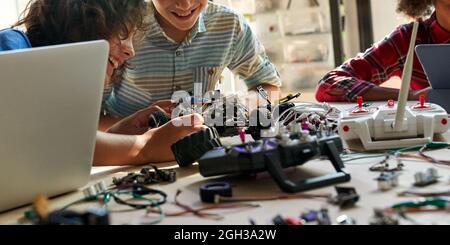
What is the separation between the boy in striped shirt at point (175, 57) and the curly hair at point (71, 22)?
38 centimetres

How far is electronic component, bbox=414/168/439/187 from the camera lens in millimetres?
686

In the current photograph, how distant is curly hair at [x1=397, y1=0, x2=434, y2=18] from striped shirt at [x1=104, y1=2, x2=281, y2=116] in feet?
1.83

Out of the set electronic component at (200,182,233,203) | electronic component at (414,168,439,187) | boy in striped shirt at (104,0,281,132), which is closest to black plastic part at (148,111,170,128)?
boy in striped shirt at (104,0,281,132)

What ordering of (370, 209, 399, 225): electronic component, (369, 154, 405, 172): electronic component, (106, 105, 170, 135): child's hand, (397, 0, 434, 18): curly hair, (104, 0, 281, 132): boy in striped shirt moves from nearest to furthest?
1. (370, 209, 399, 225): electronic component
2. (369, 154, 405, 172): electronic component
3. (106, 105, 170, 135): child's hand
4. (104, 0, 281, 132): boy in striped shirt
5. (397, 0, 434, 18): curly hair

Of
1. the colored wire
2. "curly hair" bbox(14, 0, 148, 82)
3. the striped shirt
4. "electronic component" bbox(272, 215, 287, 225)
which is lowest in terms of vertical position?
the colored wire

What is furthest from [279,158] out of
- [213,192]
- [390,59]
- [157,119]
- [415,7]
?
[415,7]

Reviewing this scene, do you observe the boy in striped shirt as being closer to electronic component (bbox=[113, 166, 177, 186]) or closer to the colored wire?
electronic component (bbox=[113, 166, 177, 186])

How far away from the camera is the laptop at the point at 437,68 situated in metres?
1.07

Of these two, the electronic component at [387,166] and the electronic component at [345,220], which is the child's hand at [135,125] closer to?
the electronic component at [387,166]

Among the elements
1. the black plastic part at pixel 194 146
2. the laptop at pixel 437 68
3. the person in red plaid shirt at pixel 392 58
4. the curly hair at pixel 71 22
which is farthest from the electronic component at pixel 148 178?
the person in red plaid shirt at pixel 392 58

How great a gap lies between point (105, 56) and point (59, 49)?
2.7 inches

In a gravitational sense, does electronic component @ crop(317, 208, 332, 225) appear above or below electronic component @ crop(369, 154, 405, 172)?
above

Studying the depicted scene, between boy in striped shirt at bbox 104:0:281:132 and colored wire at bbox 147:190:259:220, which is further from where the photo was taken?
boy in striped shirt at bbox 104:0:281:132
